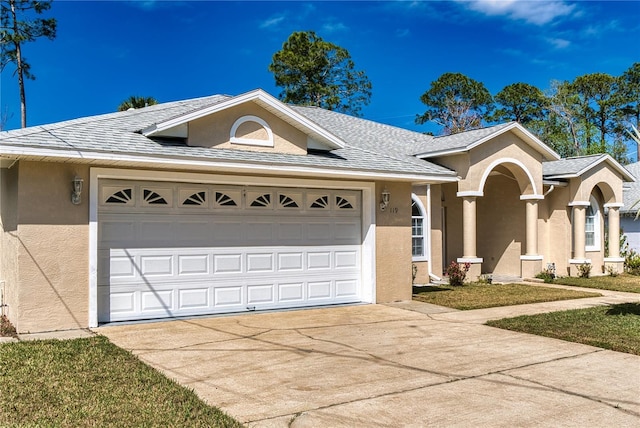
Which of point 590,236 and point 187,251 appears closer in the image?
point 187,251

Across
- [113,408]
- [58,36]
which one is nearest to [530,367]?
[113,408]

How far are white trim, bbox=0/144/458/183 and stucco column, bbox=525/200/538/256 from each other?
734 centimetres

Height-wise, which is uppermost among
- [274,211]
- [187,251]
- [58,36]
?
[58,36]

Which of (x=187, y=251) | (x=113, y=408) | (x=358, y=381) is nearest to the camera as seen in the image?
(x=113, y=408)

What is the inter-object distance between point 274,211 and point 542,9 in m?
13.1

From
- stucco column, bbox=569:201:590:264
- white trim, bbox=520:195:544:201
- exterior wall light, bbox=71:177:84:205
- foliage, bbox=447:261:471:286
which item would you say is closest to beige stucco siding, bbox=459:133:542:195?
white trim, bbox=520:195:544:201

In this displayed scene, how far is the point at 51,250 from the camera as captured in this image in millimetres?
9070

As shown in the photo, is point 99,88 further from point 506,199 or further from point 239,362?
point 239,362

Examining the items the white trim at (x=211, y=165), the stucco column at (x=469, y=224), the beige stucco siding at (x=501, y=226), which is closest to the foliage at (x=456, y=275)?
the stucco column at (x=469, y=224)

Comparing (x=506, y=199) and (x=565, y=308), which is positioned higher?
(x=506, y=199)

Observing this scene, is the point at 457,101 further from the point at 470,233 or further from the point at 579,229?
the point at 470,233

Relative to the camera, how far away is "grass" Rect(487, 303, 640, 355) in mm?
8438

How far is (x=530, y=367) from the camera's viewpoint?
22.9ft

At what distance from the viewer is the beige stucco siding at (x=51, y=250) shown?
29.0 feet
